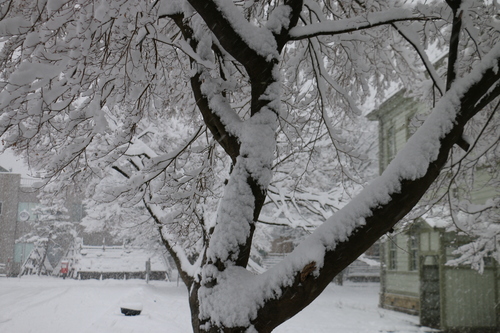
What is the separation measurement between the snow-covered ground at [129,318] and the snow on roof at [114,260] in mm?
8998

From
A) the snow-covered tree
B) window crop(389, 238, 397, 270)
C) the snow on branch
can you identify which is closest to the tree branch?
the snow-covered tree

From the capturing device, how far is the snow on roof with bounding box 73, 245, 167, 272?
2767cm

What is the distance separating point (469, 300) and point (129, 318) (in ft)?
30.3

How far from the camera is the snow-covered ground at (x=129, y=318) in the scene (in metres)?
10.5

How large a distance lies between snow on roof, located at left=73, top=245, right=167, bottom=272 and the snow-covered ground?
900cm

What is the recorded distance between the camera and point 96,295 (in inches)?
675

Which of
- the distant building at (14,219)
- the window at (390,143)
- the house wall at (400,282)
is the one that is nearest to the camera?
the house wall at (400,282)

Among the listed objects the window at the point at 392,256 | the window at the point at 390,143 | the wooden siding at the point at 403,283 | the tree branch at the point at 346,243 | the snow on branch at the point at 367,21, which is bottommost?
the wooden siding at the point at 403,283

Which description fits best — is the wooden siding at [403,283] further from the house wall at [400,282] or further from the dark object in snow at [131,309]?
the dark object in snow at [131,309]

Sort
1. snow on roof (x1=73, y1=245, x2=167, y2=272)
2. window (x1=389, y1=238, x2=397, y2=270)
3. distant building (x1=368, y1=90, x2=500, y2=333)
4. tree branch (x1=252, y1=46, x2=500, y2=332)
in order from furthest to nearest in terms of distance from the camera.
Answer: snow on roof (x1=73, y1=245, x2=167, y2=272)
window (x1=389, y1=238, x2=397, y2=270)
distant building (x1=368, y1=90, x2=500, y2=333)
tree branch (x1=252, y1=46, x2=500, y2=332)

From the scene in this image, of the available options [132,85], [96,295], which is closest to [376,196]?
[132,85]

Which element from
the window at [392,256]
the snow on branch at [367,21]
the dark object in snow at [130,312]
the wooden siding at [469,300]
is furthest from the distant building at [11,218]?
the snow on branch at [367,21]

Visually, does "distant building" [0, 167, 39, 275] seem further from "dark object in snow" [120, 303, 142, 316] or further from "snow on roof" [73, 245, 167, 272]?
"dark object in snow" [120, 303, 142, 316]

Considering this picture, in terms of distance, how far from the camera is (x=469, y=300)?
1145 cm
